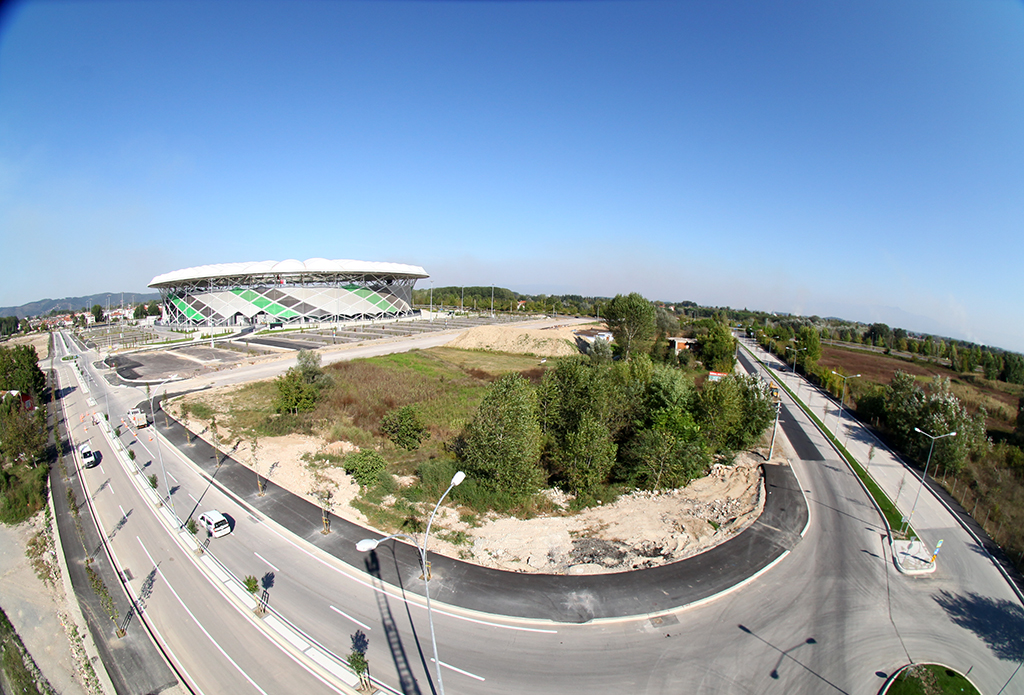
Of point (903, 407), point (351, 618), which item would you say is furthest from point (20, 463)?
point (903, 407)

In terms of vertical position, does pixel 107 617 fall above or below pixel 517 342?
below

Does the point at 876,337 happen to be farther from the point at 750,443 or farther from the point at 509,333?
the point at 750,443

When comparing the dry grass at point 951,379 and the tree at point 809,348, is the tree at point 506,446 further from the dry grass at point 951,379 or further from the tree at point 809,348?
the tree at point 809,348

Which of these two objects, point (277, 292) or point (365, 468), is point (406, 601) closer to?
point (365, 468)

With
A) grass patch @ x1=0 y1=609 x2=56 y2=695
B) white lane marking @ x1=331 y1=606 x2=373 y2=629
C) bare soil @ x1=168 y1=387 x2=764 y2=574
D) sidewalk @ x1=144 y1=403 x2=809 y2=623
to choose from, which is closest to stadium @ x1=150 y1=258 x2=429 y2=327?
bare soil @ x1=168 y1=387 x2=764 y2=574

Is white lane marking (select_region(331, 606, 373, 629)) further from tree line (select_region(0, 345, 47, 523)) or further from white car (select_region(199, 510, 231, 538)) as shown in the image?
tree line (select_region(0, 345, 47, 523))

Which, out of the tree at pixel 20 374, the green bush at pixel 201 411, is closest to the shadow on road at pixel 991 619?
the green bush at pixel 201 411

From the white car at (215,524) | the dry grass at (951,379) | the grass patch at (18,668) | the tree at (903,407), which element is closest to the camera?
the grass patch at (18,668)

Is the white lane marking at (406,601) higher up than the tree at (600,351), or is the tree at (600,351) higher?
the tree at (600,351)
